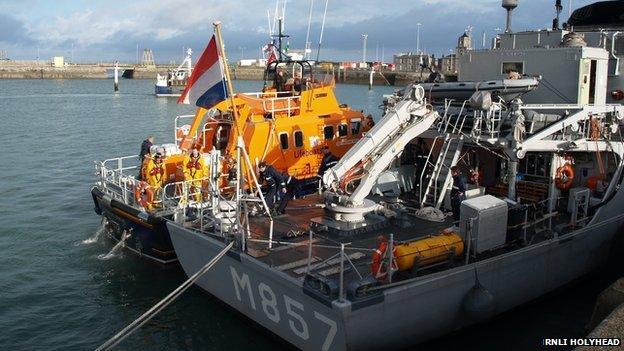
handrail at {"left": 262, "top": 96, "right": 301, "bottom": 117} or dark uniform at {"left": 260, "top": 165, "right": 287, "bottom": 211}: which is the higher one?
handrail at {"left": 262, "top": 96, "right": 301, "bottom": 117}

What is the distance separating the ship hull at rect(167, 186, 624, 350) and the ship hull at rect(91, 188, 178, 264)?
5.40ft

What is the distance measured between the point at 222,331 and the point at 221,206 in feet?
7.82

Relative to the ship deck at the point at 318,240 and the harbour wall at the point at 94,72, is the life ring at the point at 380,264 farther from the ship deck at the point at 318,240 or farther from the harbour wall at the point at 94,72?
the harbour wall at the point at 94,72

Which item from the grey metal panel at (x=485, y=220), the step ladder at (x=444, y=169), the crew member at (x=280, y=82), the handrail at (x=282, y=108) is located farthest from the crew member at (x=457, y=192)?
the crew member at (x=280, y=82)

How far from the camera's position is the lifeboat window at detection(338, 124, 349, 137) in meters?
16.8

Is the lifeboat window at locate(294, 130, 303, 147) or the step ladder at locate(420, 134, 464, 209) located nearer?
the step ladder at locate(420, 134, 464, 209)

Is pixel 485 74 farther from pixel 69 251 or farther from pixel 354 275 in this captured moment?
pixel 69 251

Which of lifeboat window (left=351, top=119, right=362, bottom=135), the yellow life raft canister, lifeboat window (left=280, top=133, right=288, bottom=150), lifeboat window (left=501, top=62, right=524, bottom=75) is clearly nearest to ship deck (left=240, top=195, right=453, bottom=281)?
the yellow life raft canister

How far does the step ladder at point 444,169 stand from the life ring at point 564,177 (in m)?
2.16

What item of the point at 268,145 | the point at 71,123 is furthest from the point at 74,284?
the point at 71,123

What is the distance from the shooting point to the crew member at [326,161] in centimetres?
1614

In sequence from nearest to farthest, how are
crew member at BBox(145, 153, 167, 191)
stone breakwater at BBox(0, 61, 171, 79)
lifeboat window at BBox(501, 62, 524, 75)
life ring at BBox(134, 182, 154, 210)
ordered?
life ring at BBox(134, 182, 154, 210) → crew member at BBox(145, 153, 167, 191) → lifeboat window at BBox(501, 62, 524, 75) → stone breakwater at BBox(0, 61, 171, 79)

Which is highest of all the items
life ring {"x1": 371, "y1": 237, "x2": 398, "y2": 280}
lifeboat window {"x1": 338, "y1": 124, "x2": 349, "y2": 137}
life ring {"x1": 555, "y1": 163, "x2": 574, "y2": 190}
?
lifeboat window {"x1": 338, "y1": 124, "x2": 349, "y2": 137}

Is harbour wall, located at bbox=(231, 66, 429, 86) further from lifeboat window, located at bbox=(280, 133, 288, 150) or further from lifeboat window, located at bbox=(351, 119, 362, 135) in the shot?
lifeboat window, located at bbox=(280, 133, 288, 150)
